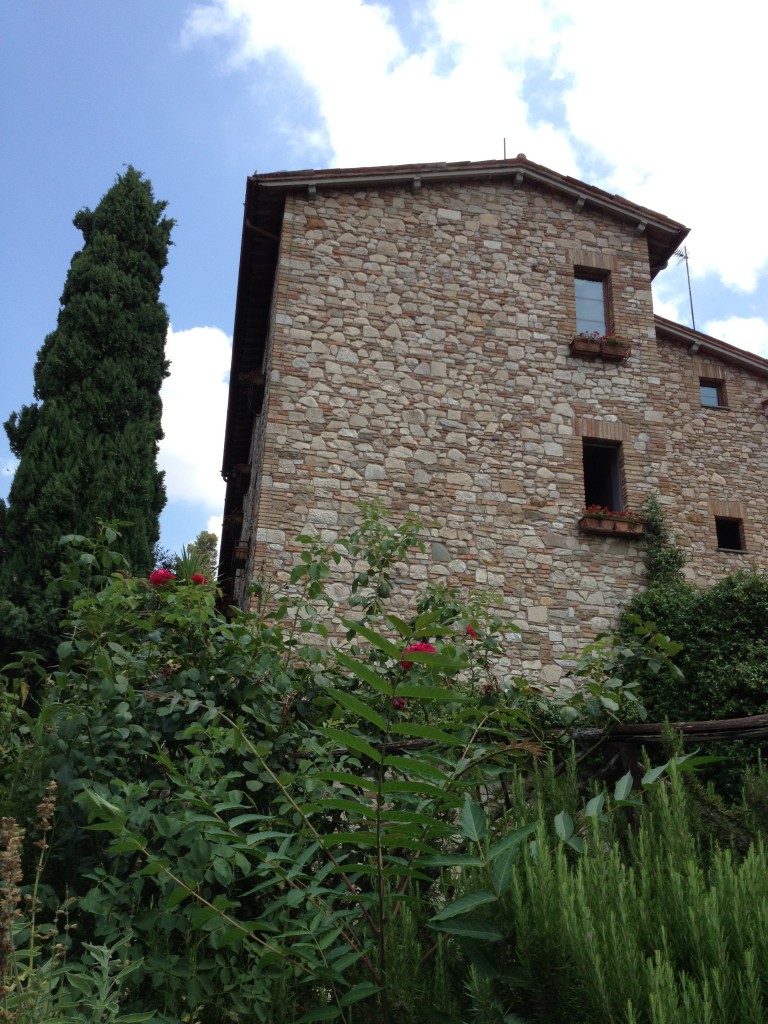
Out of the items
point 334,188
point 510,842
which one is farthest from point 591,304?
point 510,842

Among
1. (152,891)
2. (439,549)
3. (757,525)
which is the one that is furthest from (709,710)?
(152,891)

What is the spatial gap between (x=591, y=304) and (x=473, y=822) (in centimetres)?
1003

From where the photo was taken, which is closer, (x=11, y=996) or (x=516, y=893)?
(x=516, y=893)

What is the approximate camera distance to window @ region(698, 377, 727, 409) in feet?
39.6

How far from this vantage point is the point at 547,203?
1099cm

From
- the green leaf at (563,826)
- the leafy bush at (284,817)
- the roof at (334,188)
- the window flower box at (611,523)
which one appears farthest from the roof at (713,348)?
the green leaf at (563,826)

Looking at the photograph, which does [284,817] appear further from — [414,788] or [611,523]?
[611,523]

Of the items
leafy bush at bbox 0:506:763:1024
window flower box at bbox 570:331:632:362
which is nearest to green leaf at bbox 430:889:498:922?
leafy bush at bbox 0:506:763:1024

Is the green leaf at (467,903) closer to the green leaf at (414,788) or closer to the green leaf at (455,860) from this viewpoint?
the green leaf at (455,860)

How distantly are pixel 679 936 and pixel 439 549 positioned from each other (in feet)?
25.1

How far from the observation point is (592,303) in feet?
35.7

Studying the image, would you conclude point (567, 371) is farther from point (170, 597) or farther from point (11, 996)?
point (11, 996)

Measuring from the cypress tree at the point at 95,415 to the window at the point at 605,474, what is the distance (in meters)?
5.49

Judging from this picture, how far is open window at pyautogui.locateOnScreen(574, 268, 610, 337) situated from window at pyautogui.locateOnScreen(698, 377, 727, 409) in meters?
2.11
